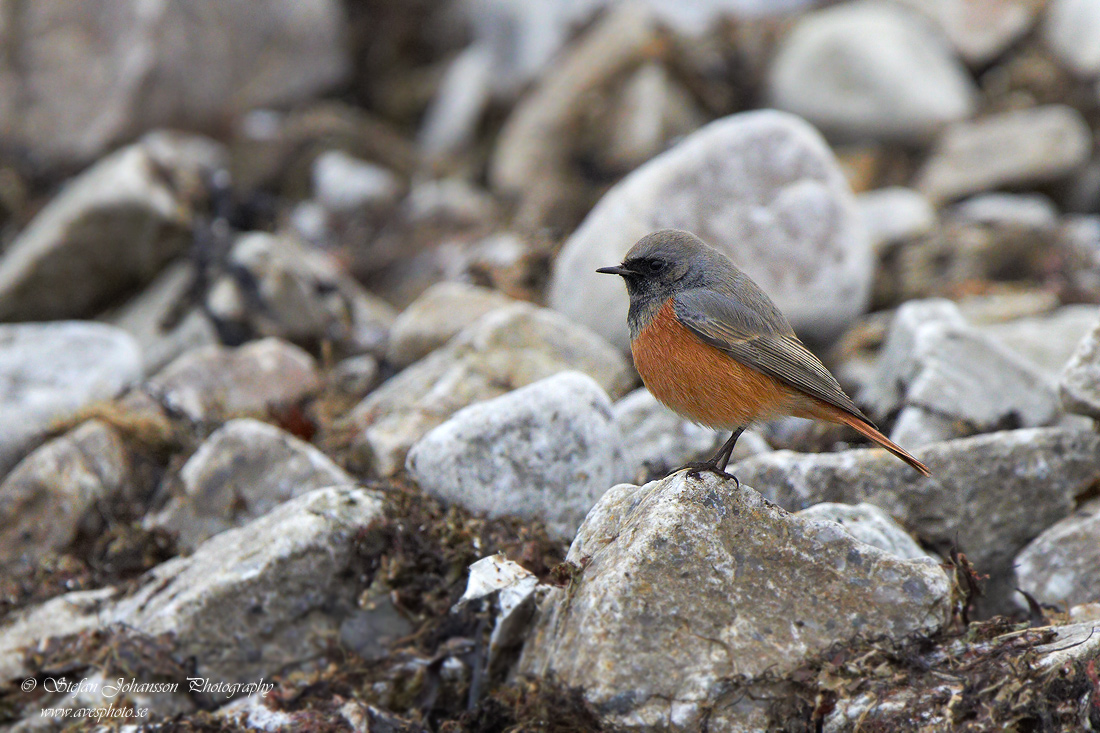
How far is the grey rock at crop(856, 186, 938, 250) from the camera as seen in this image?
10.8 metres

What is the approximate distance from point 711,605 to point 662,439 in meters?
2.39

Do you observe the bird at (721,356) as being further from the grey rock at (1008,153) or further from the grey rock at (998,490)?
the grey rock at (1008,153)

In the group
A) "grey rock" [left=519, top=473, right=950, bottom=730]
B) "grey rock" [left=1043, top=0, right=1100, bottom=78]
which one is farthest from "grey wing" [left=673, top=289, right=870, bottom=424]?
"grey rock" [left=1043, top=0, right=1100, bottom=78]

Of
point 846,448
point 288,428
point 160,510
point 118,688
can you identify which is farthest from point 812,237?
point 118,688

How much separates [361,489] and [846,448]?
3.45m

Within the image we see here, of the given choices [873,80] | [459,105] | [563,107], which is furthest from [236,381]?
[873,80]

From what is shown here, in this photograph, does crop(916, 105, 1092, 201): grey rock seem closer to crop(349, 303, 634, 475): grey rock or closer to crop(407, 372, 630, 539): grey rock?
crop(349, 303, 634, 475): grey rock

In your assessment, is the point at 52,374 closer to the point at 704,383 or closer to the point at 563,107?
the point at 704,383

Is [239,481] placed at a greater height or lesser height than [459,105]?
lesser

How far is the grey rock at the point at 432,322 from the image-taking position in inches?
328

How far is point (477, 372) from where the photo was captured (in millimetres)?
7207

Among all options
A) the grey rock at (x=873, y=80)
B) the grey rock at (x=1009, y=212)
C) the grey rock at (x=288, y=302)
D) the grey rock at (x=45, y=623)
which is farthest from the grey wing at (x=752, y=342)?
the grey rock at (x=873, y=80)

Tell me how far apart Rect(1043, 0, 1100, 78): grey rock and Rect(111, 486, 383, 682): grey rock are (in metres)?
11.8

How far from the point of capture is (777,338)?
5375 millimetres
